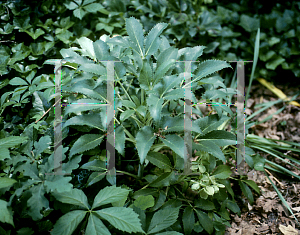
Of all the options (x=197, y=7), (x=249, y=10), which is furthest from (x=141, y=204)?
(x=249, y=10)

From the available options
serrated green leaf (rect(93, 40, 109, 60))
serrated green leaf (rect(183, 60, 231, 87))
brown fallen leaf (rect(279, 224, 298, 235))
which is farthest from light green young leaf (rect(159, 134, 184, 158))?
brown fallen leaf (rect(279, 224, 298, 235))

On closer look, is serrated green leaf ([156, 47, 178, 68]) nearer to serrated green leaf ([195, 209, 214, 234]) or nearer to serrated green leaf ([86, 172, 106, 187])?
serrated green leaf ([86, 172, 106, 187])

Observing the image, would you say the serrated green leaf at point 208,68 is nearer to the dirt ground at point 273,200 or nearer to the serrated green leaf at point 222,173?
the serrated green leaf at point 222,173

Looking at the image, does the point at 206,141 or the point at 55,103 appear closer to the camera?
the point at 206,141

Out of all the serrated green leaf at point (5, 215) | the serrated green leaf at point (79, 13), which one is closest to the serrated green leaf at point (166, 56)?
the serrated green leaf at point (5, 215)

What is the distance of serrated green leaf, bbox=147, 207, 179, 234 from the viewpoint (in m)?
0.97

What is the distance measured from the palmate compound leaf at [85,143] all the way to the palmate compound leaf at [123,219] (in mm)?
260

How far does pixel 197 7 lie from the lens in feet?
6.68

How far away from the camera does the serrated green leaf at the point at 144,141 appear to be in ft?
2.92

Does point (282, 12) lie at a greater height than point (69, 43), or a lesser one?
greater

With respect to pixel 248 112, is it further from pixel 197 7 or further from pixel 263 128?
pixel 197 7

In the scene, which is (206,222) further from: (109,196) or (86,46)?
(86,46)

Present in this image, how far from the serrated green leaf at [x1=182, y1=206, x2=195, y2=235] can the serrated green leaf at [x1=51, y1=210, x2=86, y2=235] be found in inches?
19.4

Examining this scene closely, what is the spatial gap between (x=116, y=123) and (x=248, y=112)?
1.34m
